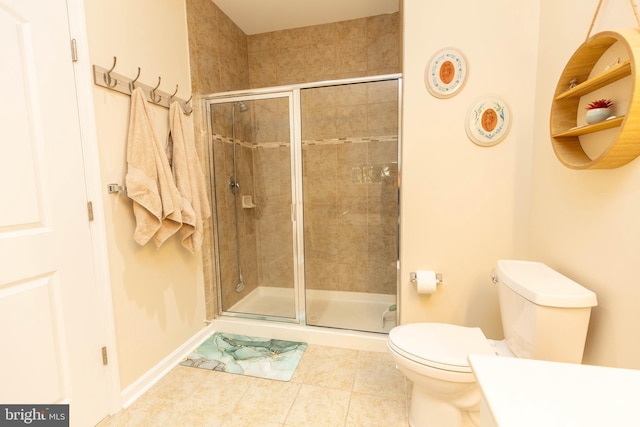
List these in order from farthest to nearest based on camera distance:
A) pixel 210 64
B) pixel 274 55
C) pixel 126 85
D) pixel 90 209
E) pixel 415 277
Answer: pixel 274 55
pixel 210 64
pixel 415 277
pixel 126 85
pixel 90 209

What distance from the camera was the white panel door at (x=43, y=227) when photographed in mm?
1082

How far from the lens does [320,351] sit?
2.03 metres

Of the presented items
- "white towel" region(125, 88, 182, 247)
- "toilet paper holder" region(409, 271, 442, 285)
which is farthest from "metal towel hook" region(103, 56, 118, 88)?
"toilet paper holder" region(409, 271, 442, 285)

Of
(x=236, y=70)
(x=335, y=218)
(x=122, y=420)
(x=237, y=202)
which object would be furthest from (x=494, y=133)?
(x=122, y=420)

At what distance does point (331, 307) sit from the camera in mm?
2613

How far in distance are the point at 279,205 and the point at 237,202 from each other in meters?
0.40

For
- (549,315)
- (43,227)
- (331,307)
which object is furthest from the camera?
(331,307)

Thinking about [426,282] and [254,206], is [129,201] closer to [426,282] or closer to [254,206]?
[254,206]

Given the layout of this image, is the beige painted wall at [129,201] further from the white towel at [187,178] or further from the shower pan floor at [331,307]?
the shower pan floor at [331,307]

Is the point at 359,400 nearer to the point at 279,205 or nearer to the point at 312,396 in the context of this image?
the point at 312,396

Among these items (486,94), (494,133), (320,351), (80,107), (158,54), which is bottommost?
(320,351)

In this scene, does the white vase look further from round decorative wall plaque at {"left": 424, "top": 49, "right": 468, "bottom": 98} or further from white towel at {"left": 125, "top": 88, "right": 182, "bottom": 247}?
white towel at {"left": 125, "top": 88, "right": 182, "bottom": 247}

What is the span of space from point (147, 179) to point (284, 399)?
1414 millimetres

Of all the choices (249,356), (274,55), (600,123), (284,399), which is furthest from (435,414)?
(274,55)
